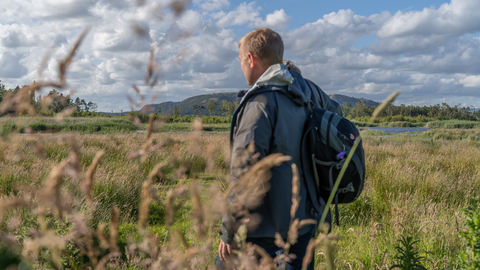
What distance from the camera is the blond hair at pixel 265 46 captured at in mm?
2264

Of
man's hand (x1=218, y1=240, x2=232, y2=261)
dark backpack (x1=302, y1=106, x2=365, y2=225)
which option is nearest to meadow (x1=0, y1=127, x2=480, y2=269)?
man's hand (x1=218, y1=240, x2=232, y2=261)

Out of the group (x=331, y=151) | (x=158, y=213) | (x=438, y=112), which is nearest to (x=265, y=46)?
(x=331, y=151)

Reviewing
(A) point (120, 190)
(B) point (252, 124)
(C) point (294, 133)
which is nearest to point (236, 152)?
(B) point (252, 124)

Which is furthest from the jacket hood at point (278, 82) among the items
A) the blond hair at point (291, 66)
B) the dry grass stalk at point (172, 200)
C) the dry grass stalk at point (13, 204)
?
the dry grass stalk at point (13, 204)

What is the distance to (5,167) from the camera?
15.8ft

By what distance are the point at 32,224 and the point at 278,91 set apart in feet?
9.05

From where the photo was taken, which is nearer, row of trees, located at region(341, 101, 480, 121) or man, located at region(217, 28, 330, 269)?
man, located at region(217, 28, 330, 269)

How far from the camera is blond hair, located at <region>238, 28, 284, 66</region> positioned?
2.26 m

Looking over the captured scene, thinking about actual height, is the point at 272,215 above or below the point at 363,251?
above

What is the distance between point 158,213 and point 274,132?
12.8 ft

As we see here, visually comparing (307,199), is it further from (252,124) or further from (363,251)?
(363,251)

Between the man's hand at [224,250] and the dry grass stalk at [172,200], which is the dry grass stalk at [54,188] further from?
the man's hand at [224,250]

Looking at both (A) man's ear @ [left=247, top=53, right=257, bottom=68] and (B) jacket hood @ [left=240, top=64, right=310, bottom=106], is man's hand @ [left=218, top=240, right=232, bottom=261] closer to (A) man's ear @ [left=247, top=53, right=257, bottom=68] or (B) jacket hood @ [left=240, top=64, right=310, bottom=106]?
(B) jacket hood @ [left=240, top=64, right=310, bottom=106]

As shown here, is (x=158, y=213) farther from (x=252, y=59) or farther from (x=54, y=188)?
(x=54, y=188)
